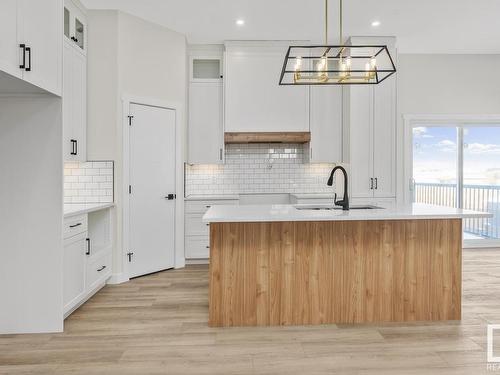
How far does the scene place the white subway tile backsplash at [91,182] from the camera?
170 inches

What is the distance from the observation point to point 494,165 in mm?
6156

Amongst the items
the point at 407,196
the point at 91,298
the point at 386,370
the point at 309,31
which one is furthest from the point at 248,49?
the point at 386,370

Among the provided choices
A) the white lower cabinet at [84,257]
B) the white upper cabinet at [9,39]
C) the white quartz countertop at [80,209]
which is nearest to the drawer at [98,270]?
the white lower cabinet at [84,257]

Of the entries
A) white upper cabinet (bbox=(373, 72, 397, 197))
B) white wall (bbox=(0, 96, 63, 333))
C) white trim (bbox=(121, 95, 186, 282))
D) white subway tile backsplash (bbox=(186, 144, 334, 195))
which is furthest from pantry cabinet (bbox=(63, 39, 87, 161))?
white upper cabinet (bbox=(373, 72, 397, 197))

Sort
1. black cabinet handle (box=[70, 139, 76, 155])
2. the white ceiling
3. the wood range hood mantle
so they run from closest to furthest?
black cabinet handle (box=[70, 139, 76, 155]) → the white ceiling → the wood range hood mantle

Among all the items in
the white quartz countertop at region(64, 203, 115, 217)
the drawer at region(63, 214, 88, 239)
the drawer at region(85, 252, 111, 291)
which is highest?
the white quartz countertop at region(64, 203, 115, 217)

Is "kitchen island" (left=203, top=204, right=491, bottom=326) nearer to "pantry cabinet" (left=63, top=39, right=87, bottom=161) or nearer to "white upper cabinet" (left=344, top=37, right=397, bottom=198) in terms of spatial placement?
"pantry cabinet" (left=63, top=39, right=87, bottom=161)

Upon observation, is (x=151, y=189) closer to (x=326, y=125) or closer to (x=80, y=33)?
(x=80, y=33)

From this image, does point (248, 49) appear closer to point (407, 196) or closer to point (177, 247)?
point (177, 247)

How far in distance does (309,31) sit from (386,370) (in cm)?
416

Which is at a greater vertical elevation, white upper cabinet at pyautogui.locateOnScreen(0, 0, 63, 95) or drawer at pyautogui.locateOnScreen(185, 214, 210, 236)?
white upper cabinet at pyautogui.locateOnScreen(0, 0, 63, 95)

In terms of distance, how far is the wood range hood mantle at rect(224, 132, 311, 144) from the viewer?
17.2ft

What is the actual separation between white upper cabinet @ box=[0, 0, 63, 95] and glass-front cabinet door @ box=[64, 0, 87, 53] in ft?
3.19

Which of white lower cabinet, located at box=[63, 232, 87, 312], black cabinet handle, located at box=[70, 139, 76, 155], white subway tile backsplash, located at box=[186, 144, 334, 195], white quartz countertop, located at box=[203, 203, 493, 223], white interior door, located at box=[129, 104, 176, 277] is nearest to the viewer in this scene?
white quartz countertop, located at box=[203, 203, 493, 223]
